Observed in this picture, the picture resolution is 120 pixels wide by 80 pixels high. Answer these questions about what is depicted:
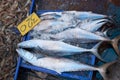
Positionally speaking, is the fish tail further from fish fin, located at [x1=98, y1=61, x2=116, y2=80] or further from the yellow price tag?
the yellow price tag

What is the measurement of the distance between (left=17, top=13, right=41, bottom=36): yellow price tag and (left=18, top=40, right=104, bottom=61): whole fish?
13cm

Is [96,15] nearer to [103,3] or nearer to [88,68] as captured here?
[103,3]

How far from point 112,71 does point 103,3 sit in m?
0.69

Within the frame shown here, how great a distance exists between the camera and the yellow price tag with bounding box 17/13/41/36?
317 centimetres

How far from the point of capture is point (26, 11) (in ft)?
11.4

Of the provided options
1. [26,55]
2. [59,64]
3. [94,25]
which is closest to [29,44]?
[26,55]

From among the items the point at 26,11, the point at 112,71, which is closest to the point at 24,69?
the point at 26,11

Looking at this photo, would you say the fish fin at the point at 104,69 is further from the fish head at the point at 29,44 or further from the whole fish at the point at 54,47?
the fish head at the point at 29,44

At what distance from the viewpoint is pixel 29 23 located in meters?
3.19

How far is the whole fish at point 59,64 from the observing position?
2662 millimetres

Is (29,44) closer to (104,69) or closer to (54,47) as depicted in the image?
(54,47)

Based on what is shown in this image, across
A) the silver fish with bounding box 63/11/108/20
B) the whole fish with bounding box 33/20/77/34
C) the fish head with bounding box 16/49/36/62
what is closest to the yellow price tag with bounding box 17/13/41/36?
the whole fish with bounding box 33/20/77/34

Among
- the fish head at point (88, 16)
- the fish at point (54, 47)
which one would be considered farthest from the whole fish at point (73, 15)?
the fish at point (54, 47)

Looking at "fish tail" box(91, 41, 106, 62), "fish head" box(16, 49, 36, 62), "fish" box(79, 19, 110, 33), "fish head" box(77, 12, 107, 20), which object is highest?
"fish head" box(77, 12, 107, 20)
